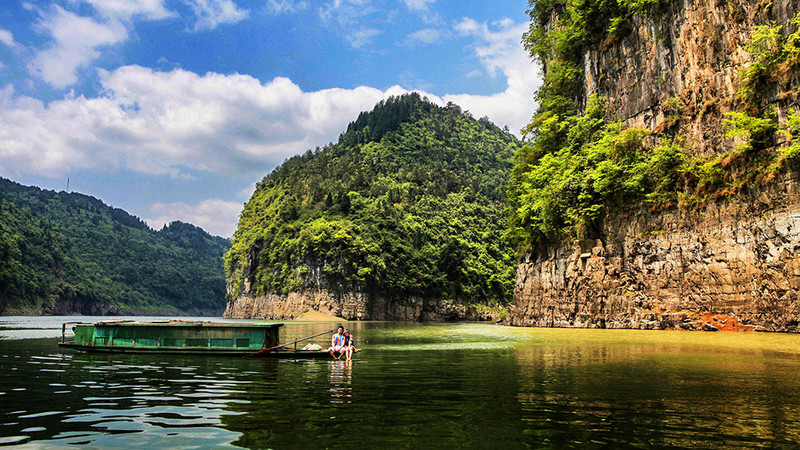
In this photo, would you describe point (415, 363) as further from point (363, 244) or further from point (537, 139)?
point (363, 244)

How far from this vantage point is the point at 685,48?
43.4 m

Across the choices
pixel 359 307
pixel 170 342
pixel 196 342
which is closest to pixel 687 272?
pixel 196 342

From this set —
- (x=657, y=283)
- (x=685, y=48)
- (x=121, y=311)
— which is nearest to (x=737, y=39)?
(x=685, y=48)

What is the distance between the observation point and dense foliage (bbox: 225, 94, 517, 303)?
349 feet

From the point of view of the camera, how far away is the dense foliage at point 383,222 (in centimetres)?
10631

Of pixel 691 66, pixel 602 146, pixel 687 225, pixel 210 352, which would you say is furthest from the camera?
pixel 602 146

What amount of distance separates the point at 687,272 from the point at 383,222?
80.8 m

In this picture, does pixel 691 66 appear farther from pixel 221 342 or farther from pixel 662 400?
pixel 221 342

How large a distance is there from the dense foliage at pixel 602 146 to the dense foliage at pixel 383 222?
50572 mm

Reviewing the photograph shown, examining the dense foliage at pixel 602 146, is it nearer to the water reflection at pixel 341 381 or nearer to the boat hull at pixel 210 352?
the water reflection at pixel 341 381

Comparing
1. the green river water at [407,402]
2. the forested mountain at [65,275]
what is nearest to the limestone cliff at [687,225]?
the green river water at [407,402]

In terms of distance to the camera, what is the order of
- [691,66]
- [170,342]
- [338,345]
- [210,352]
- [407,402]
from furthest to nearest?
[691,66] < [170,342] < [210,352] < [338,345] < [407,402]

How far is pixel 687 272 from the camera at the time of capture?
129 ft

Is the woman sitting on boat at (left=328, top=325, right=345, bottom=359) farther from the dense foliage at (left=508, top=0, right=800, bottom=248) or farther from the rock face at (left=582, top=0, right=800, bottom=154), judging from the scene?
the rock face at (left=582, top=0, right=800, bottom=154)
